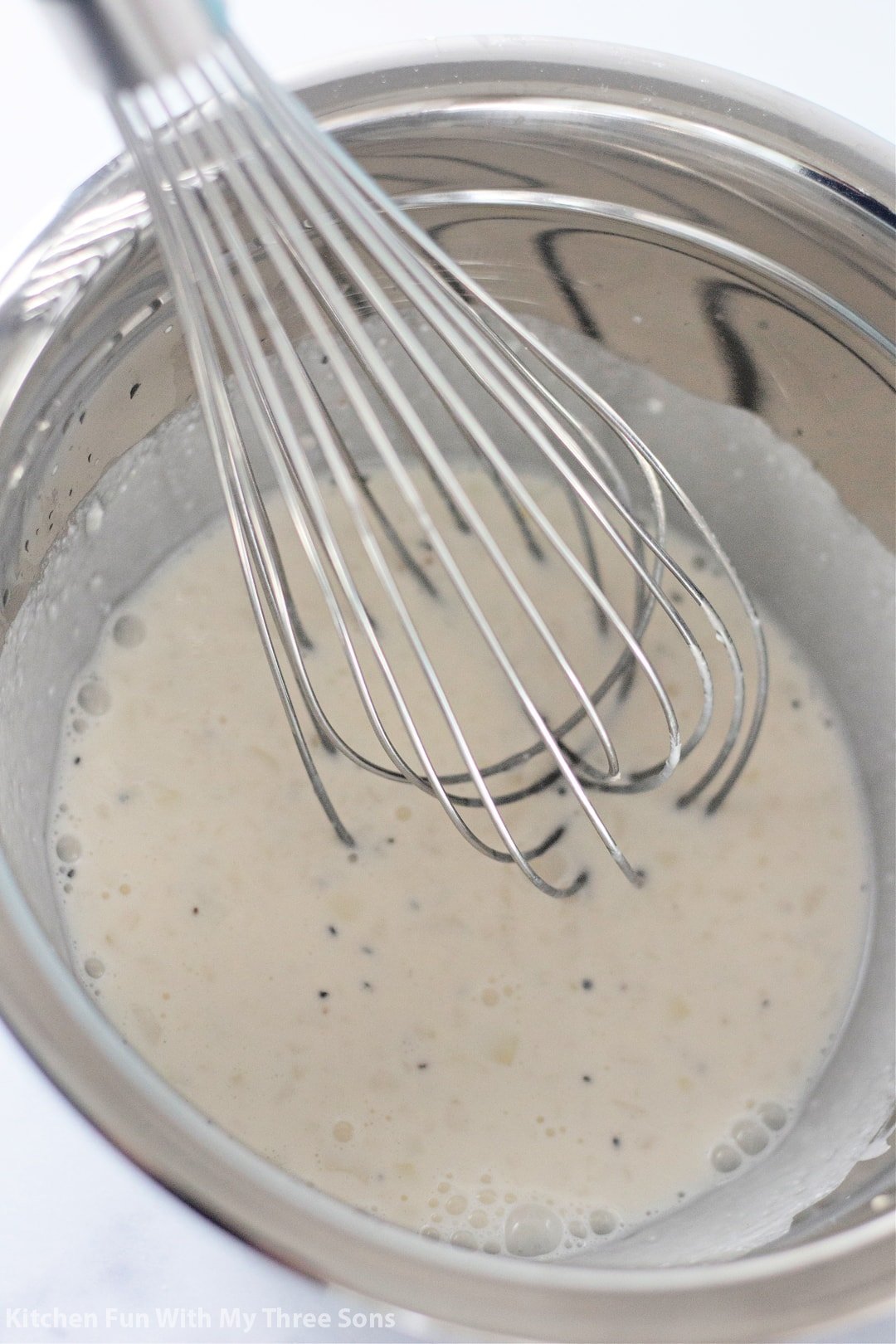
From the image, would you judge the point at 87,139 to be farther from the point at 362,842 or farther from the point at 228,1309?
the point at 228,1309

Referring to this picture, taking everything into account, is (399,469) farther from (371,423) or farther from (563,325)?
(563,325)

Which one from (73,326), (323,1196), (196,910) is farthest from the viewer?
(196,910)

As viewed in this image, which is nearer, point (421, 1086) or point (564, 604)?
point (421, 1086)

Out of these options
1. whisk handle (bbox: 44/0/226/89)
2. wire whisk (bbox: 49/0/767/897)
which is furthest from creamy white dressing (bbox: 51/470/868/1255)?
whisk handle (bbox: 44/0/226/89)

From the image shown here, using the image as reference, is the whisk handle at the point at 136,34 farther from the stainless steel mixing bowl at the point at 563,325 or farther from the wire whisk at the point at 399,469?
the stainless steel mixing bowl at the point at 563,325

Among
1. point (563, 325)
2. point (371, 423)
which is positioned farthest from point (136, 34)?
point (563, 325)

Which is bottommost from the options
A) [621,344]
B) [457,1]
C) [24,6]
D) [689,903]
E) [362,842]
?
[689,903]

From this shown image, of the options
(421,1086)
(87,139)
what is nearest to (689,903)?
(421,1086)

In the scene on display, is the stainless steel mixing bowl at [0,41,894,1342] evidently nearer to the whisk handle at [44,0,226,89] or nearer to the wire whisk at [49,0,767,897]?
the wire whisk at [49,0,767,897]
